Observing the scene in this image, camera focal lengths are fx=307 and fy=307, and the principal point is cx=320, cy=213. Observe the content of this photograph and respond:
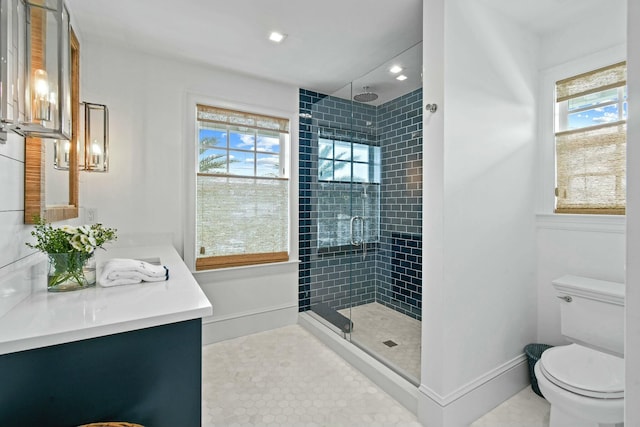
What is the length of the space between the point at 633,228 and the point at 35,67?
1.86 m

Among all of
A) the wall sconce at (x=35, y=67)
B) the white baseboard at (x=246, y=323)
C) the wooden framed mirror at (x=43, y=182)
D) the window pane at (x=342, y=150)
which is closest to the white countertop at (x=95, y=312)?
the wooden framed mirror at (x=43, y=182)

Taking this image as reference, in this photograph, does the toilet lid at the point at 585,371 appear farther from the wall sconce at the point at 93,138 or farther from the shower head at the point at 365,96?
the wall sconce at the point at 93,138

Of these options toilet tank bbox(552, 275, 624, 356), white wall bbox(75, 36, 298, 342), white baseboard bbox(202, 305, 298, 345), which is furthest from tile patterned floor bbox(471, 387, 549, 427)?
white wall bbox(75, 36, 298, 342)

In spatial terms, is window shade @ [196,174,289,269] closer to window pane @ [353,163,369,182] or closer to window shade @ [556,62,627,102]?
window pane @ [353,163,369,182]

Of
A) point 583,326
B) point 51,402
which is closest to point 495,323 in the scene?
point 583,326

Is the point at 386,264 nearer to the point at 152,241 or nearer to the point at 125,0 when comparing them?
the point at 152,241

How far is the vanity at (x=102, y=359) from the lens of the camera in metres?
0.90

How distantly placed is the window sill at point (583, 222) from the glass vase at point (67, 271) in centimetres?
277

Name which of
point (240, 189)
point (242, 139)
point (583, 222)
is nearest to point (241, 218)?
point (240, 189)

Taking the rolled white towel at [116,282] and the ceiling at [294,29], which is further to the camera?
the ceiling at [294,29]

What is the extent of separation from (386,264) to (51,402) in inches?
100

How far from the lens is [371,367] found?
2.23m

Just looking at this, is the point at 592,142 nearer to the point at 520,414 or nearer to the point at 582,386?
the point at 582,386

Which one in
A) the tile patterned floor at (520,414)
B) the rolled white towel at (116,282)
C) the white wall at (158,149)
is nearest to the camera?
the rolled white towel at (116,282)
